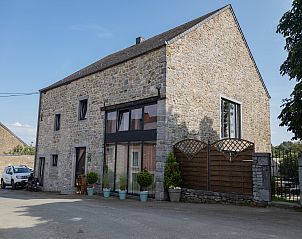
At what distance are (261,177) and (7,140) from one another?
40299 mm

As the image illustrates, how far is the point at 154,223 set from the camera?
7.03m

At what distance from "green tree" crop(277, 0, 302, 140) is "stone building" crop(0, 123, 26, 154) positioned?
39.4 meters

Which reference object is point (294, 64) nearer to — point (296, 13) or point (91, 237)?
point (296, 13)

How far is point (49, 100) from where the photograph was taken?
20594 mm

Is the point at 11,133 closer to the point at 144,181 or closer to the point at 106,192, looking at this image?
the point at 106,192

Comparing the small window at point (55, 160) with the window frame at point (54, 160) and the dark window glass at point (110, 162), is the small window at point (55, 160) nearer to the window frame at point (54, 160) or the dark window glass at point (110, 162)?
the window frame at point (54, 160)

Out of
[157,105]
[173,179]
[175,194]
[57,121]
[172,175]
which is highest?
[57,121]

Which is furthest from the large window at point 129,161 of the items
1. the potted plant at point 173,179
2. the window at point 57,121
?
the window at point 57,121

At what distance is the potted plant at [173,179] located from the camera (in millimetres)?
11570

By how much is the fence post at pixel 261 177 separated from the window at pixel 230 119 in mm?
5533

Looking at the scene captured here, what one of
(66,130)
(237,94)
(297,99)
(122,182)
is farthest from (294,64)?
(66,130)

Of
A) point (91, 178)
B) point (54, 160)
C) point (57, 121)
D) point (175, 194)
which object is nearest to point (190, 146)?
point (175, 194)

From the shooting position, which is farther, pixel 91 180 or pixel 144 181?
pixel 91 180

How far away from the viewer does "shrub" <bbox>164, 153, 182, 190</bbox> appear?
11680mm
